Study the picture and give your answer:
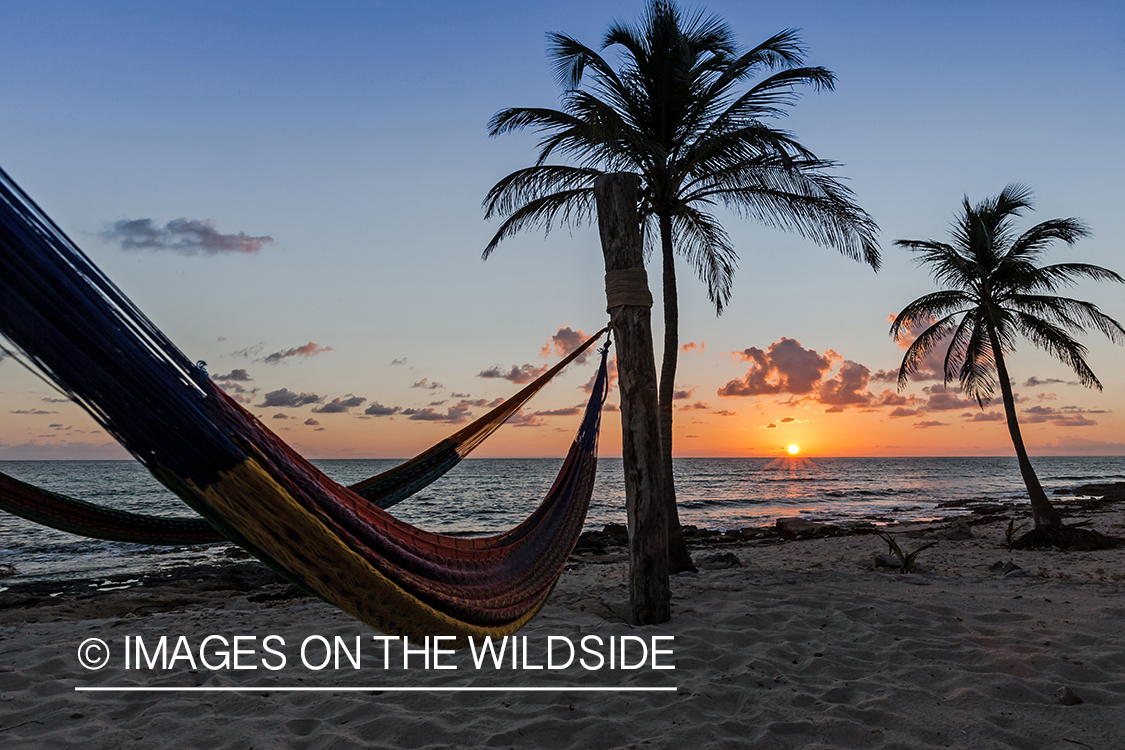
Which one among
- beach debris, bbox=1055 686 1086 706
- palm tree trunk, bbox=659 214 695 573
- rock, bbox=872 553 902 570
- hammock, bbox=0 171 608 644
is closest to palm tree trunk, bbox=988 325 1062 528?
rock, bbox=872 553 902 570

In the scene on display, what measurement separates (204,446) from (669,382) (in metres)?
4.31

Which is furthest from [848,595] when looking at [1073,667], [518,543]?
[518,543]

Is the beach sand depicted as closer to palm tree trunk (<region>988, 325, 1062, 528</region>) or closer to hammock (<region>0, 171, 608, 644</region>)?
hammock (<region>0, 171, 608, 644</region>)

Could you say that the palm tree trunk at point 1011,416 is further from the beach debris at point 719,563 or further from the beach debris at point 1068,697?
the beach debris at point 1068,697

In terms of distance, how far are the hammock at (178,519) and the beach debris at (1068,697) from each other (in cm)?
234

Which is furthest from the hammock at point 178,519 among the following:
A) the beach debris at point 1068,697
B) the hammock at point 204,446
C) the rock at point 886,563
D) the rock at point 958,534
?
the rock at point 958,534

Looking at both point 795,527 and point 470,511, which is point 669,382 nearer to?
point 795,527

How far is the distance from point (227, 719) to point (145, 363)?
1738mm

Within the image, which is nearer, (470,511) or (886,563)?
(886,563)

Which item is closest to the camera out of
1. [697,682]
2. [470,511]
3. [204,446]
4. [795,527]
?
[204,446]

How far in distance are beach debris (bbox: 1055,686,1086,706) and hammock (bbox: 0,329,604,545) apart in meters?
2.34

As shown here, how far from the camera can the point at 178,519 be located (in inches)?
102

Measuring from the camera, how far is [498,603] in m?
2.06

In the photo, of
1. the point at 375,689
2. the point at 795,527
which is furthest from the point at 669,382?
the point at 795,527
